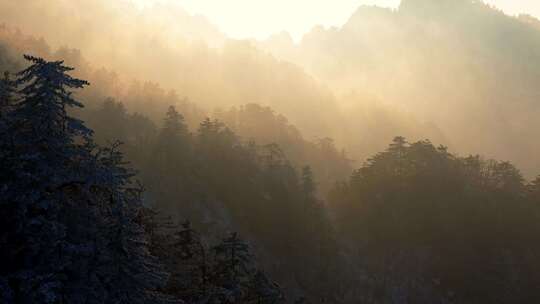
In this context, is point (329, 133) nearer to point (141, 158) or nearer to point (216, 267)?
point (141, 158)

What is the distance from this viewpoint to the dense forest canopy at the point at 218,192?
41.5ft

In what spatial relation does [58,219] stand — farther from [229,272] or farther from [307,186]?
[307,186]

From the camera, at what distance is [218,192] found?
2344 inches

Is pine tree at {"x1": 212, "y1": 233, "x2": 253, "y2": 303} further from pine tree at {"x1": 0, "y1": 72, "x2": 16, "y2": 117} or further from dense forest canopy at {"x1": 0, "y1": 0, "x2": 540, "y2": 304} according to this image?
pine tree at {"x1": 0, "y1": 72, "x2": 16, "y2": 117}

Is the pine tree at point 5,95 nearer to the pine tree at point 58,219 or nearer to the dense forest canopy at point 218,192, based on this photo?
the dense forest canopy at point 218,192

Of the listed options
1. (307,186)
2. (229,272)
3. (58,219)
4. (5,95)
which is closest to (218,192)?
(307,186)

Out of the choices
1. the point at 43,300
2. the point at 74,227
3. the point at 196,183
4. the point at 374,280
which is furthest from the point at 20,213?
the point at 374,280

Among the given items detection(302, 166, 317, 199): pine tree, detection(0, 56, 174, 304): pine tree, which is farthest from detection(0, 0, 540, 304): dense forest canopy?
detection(302, 166, 317, 199): pine tree

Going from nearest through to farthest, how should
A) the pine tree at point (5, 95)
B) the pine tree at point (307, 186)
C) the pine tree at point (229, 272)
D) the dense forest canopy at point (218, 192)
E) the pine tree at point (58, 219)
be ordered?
the pine tree at point (58, 219), the dense forest canopy at point (218, 192), the pine tree at point (5, 95), the pine tree at point (229, 272), the pine tree at point (307, 186)

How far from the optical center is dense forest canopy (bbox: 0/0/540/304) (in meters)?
12.6

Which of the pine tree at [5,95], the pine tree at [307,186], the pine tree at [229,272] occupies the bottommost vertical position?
the pine tree at [229,272]

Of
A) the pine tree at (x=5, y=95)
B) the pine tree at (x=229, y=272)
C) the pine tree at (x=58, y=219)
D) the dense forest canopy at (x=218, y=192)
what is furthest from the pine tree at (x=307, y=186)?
the pine tree at (x=58, y=219)

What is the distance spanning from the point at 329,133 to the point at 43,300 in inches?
4092

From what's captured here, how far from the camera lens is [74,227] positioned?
12.9 metres
